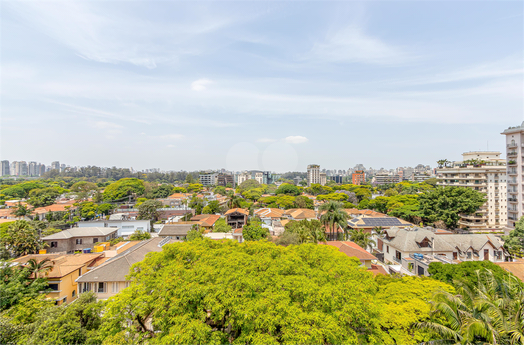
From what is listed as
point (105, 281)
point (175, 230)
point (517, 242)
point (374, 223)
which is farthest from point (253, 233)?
point (517, 242)

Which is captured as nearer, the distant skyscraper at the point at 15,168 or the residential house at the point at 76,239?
the residential house at the point at 76,239

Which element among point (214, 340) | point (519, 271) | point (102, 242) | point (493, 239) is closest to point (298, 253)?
point (214, 340)

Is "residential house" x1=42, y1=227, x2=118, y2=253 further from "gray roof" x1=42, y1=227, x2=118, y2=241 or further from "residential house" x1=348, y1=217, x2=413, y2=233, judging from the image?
"residential house" x1=348, y1=217, x2=413, y2=233

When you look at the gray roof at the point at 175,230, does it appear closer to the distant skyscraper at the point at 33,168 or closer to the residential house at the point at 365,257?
the residential house at the point at 365,257

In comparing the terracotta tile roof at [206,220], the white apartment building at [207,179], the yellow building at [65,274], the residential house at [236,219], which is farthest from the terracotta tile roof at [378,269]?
the white apartment building at [207,179]

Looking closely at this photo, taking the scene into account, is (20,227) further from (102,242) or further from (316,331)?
(316,331)

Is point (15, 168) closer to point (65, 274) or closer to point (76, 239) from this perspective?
point (76, 239)
